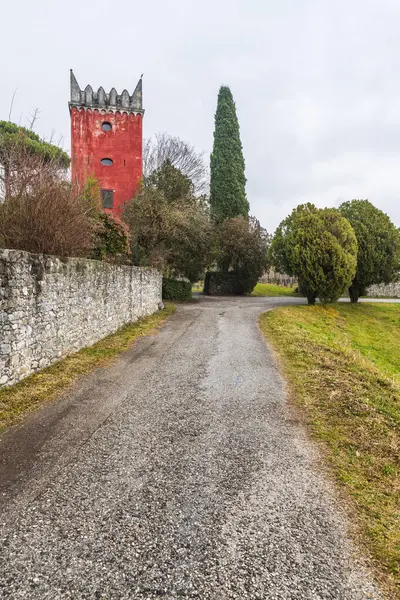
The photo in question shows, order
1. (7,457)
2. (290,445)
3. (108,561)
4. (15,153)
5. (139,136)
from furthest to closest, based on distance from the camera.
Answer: (139,136)
(15,153)
(290,445)
(7,457)
(108,561)

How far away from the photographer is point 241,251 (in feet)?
90.0

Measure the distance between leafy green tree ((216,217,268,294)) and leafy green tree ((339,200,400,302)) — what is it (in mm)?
7290

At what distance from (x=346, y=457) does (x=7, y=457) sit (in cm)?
378

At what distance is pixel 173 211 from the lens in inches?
786

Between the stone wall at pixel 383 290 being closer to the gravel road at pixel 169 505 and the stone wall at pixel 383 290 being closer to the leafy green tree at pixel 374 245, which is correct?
the leafy green tree at pixel 374 245

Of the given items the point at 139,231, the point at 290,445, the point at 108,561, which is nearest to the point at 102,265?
the point at 290,445

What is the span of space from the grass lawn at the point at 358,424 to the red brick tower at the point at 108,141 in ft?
61.2

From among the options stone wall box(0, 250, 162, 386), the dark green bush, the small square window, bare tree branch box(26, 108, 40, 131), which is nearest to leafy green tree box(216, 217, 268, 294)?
the small square window

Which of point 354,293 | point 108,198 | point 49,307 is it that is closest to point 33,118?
point 49,307

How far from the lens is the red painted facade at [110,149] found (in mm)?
25438

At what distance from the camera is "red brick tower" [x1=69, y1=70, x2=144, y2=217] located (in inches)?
1000

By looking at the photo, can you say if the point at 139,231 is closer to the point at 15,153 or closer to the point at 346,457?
the point at 15,153

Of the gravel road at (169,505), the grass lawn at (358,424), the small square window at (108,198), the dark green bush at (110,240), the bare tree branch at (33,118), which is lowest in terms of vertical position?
the gravel road at (169,505)

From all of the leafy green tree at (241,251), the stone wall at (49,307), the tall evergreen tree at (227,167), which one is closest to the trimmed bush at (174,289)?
the leafy green tree at (241,251)
